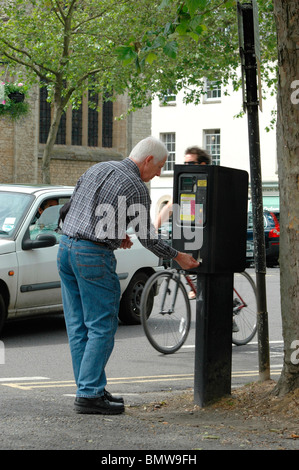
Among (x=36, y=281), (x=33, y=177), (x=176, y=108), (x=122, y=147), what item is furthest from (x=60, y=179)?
(x=36, y=281)

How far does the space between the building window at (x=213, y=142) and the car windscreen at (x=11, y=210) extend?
42.6 m

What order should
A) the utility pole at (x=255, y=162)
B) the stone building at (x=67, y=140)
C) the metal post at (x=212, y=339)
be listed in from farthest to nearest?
the stone building at (x=67, y=140), the utility pole at (x=255, y=162), the metal post at (x=212, y=339)

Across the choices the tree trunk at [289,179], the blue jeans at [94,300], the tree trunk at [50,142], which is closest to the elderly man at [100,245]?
the blue jeans at [94,300]

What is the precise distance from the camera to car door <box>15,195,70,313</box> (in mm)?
10719

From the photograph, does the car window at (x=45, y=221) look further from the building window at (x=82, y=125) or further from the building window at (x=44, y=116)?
the building window at (x=44, y=116)

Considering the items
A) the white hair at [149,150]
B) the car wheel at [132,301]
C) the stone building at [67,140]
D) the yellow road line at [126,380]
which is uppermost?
the stone building at [67,140]

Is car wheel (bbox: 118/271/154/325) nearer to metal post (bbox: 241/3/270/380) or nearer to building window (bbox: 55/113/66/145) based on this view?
metal post (bbox: 241/3/270/380)

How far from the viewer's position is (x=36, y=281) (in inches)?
427

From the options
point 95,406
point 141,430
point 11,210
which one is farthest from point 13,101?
point 141,430

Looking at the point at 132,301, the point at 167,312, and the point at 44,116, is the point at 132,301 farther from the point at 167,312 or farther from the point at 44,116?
the point at 44,116

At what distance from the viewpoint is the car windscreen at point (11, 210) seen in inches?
427

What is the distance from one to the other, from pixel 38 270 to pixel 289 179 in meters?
5.23

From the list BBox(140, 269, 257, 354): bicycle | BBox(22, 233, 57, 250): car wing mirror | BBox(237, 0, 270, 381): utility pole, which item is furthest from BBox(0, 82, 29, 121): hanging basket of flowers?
BBox(237, 0, 270, 381): utility pole
